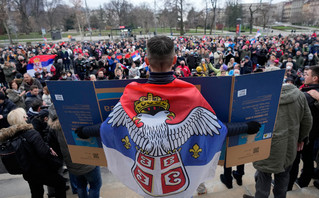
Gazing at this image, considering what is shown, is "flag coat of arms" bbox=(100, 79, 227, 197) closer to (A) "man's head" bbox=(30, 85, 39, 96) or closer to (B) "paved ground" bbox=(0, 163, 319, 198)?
(B) "paved ground" bbox=(0, 163, 319, 198)

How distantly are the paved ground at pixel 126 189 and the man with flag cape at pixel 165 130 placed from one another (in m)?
1.97

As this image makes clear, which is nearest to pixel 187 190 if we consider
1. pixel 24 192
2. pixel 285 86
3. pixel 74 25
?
pixel 285 86

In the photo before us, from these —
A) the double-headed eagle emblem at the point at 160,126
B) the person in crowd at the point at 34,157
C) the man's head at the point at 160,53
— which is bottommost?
the person in crowd at the point at 34,157

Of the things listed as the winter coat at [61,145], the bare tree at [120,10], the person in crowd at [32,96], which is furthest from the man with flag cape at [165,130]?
the bare tree at [120,10]

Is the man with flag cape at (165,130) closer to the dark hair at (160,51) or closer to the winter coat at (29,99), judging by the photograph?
the dark hair at (160,51)

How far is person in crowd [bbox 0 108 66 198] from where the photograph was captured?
2.67m

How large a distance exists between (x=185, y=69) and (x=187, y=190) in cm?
725

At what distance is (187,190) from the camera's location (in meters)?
1.66

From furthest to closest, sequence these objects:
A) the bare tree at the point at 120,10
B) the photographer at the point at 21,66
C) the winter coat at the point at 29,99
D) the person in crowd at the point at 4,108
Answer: the bare tree at the point at 120,10, the photographer at the point at 21,66, the winter coat at the point at 29,99, the person in crowd at the point at 4,108

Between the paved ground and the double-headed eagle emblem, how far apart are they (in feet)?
7.14

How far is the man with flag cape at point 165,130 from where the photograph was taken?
149 cm

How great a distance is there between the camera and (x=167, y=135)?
1.47 meters

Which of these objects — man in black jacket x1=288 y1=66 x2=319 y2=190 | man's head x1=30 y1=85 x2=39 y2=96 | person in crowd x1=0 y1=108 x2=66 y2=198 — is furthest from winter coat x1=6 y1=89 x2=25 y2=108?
man in black jacket x1=288 y1=66 x2=319 y2=190

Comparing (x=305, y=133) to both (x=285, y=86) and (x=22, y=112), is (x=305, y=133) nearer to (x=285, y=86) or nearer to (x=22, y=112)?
(x=285, y=86)
